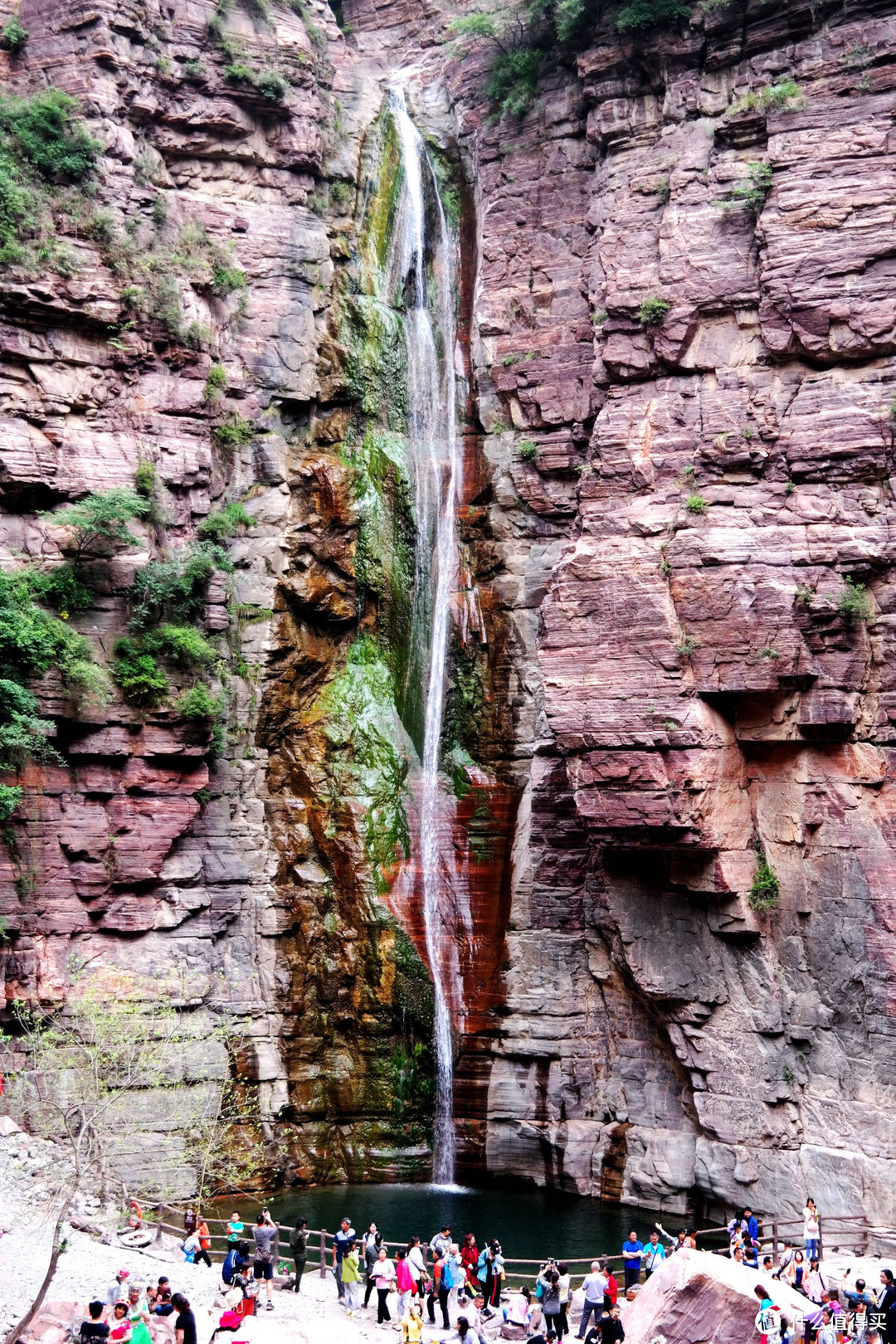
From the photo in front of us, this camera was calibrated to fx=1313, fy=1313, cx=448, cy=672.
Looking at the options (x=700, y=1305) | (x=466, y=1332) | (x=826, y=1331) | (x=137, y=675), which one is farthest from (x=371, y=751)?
(x=826, y=1331)

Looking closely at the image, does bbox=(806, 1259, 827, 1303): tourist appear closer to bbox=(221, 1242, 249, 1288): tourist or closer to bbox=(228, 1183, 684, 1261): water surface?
bbox=(228, 1183, 684, 1261): water surface

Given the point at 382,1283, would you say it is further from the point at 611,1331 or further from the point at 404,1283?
the point at 611,1331

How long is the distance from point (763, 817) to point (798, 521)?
674cm

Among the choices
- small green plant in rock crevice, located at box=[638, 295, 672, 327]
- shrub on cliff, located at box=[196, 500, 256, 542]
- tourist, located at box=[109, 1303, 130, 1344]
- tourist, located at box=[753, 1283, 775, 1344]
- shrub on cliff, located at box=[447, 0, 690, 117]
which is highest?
shrub on cliff, located at box=[447, 0, 690, 117]

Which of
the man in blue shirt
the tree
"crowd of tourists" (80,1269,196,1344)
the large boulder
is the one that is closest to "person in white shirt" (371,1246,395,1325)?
the man in blue shirt

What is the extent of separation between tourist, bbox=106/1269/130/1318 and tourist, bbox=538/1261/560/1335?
21.3ft

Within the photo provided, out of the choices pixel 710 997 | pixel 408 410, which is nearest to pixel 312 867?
pixel 710 997

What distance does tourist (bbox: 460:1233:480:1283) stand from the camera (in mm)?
22453

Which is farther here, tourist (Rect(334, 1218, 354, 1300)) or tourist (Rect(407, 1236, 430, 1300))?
tourist (Rect(334, 1218, 354, 1300))

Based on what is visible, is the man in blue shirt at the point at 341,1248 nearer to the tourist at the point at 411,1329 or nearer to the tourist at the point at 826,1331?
the tourist at the point at 411,1329

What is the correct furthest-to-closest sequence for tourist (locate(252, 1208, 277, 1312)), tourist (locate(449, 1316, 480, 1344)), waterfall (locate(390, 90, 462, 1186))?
waterfall (locate(390, 90, 462, 1186)), tourist (locate(252, 1208, 277, 1312)), tourist (locate(449, 1316, 480, 1344))

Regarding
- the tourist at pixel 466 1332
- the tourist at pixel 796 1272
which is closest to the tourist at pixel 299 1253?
the tourist at pixel 466 1332

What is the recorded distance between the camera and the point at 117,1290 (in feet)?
70.9

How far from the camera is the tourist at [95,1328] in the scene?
17.0 metres
